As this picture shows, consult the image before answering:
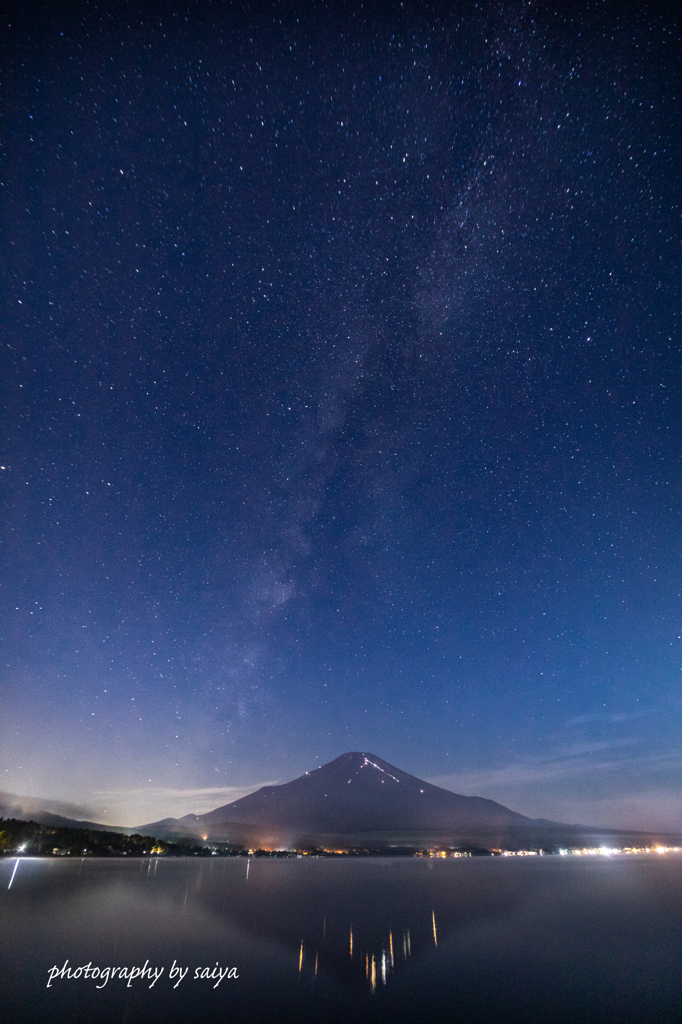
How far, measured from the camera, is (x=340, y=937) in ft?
79.6

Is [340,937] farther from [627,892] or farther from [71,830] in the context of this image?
[71,830]

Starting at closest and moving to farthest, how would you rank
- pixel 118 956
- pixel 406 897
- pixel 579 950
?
pixel 118 956
pixel 579 950
pixel 406 897

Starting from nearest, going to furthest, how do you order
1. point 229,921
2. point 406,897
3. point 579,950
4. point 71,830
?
point 579,950 → point 229,921 → point 406,897 → point 71,830

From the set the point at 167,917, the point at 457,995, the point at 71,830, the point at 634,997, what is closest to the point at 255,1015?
the point at 457,995

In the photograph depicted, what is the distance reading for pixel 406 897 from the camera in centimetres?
4419

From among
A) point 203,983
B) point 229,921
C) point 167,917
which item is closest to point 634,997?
point 203,983

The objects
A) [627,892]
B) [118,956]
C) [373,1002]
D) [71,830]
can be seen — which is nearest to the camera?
[373,1002]

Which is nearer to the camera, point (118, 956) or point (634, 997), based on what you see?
point (634, 997)

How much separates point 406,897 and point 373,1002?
35301 mm

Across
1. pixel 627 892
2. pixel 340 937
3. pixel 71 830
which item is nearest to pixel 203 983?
pixel 340 937

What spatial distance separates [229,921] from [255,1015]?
19262 mm

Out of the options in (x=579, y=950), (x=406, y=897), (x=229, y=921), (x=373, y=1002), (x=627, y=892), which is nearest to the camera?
(x=373, y=1002)

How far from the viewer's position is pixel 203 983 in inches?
665

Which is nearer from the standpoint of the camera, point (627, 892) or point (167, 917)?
point (167, 917)
